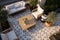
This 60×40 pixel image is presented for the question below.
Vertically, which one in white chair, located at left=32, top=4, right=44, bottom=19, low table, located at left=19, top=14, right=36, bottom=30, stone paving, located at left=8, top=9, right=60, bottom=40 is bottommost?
stone paving, located at left=8, top=9, right=60, bottom=40

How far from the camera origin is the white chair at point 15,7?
33.8ft

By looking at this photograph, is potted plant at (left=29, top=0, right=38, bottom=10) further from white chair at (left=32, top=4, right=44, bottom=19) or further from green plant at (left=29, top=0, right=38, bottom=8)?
white chair at (left=32, top=4, right=44, bottom=19)

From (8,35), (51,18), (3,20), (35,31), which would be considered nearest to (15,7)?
(3,20)

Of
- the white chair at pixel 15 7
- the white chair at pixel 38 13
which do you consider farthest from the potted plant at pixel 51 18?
the white chair at pixel 15 7

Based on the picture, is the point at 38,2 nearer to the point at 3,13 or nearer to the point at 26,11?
the point at 26,11

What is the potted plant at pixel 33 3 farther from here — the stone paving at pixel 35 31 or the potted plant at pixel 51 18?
the potted plant at pixel 51 18

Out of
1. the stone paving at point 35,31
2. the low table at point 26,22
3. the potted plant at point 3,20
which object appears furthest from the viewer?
the low table at point 26,22

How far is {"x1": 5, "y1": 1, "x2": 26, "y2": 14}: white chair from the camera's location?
1029 centimetres

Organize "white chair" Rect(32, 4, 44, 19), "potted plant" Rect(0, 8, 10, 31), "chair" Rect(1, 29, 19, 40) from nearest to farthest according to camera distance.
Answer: "chair" Rect(1, 29, 19, 40) < "potted plant" Rect(0, 8, 10, 31) < "white chair" Rect(32, 4, 44, 19)

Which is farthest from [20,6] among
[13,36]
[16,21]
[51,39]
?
[51,39]

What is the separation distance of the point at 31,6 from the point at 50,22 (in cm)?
200

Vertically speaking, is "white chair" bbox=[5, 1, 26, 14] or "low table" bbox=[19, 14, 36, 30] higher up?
"white chair" bbox=[5, 1, 26, 14]

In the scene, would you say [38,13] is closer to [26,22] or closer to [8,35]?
[26,22]

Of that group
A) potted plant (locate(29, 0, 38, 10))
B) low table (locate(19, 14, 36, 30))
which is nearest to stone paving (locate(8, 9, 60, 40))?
low table (locate(19, 14, 36, 30))
